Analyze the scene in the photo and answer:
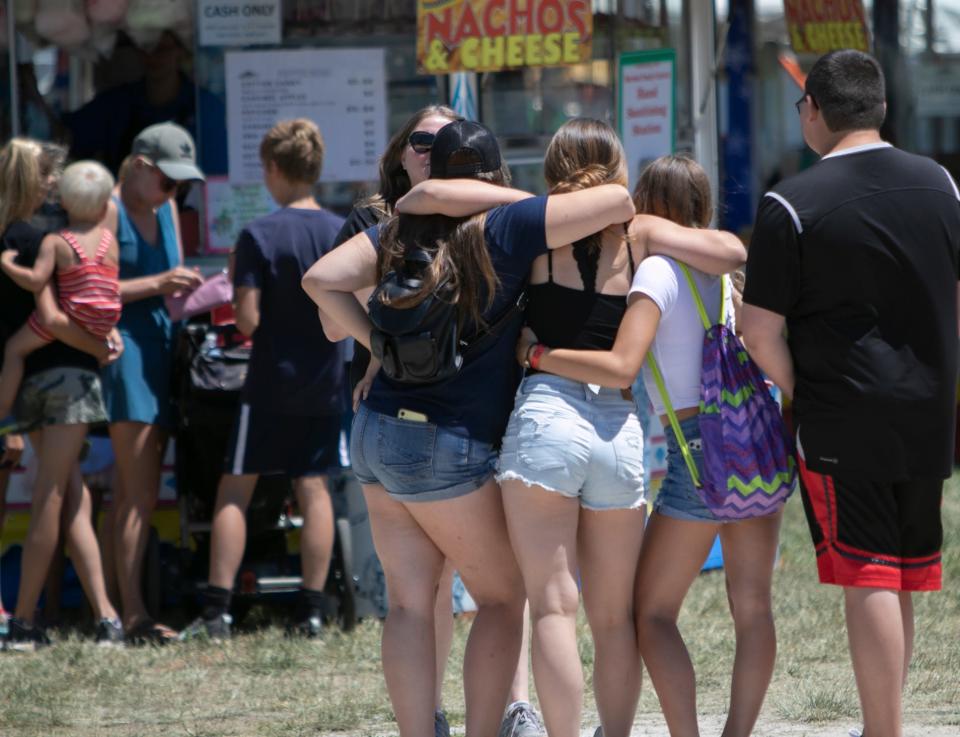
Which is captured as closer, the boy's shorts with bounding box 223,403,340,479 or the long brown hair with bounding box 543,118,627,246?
the long brown hair with bounding box 543,118,627,246

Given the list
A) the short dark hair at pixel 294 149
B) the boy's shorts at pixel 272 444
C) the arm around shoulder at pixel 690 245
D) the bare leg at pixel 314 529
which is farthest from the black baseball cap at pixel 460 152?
the bare leg at pixel 314 529

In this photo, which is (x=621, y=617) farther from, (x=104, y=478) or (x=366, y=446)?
(x=104, y=478)

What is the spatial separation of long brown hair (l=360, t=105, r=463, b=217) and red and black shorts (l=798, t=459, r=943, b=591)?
49.9 inches

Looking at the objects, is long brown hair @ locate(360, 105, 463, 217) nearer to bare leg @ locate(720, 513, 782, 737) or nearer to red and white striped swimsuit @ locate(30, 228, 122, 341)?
bare leg @ locate(720, 513, 782, 737)

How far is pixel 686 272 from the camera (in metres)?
3.71

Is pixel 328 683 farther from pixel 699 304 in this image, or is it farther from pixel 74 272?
pixel 699 304

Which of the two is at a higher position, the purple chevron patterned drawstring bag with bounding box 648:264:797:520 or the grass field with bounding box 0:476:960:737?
the purple chevron patterned drawstring bag with bounding box 648:264:797:520

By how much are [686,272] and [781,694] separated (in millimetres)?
1790

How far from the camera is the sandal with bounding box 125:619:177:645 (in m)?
5.82

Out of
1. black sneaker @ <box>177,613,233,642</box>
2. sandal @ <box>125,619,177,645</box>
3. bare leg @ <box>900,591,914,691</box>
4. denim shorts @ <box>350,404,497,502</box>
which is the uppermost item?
denim shorts @ <box>350,404,497,502</box>

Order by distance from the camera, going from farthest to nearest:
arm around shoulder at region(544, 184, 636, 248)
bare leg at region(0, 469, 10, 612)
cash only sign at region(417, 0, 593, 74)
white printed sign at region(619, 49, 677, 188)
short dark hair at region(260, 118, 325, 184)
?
white printed sign at region(619, 49, 677, 188) → bare leg at region(0, 469, 10, 612) → cash only sign at region(417, 0, 593, 74) → short dark hair at region(260, 118, 325, 184) → arm around shoulder at region(544, 184, 636, 248)

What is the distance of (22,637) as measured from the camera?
5734 millimetres

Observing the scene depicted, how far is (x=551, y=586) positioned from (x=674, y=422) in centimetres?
51

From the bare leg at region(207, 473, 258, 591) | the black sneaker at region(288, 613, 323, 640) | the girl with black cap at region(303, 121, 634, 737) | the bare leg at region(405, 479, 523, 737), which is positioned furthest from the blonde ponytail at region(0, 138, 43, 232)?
the bare leg at region(405, 479, 523, 737)
